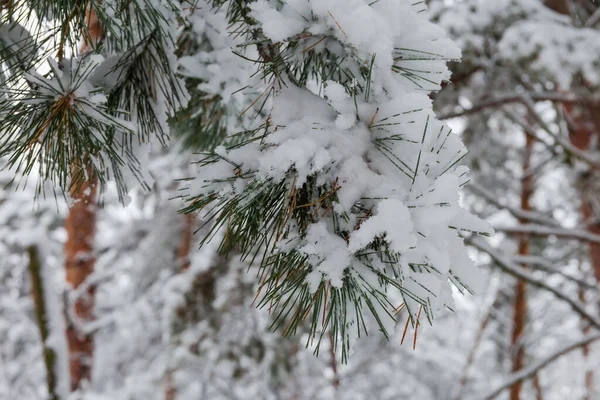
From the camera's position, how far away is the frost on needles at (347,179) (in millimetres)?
857

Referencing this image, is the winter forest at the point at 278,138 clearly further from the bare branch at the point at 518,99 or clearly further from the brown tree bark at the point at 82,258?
the brown tree bark at the point at 82,258

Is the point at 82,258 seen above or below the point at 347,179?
above

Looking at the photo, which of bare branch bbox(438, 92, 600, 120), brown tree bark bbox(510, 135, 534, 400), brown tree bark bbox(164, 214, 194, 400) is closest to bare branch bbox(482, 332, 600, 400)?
bare branch bbox(438, 92, 600, 120)

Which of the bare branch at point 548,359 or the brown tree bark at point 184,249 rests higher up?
the brown tree bark at point 184,249

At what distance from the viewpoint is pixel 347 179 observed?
894 millimetres

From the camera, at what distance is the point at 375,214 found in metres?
0.86

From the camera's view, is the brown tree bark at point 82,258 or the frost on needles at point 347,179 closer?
the frost on needles at point 347,179

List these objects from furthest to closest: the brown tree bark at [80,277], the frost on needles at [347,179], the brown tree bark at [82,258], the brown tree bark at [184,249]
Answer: the brown tree bark at [184,249] < the brown tree bark at [82,258] < the brown tree bark at [80,277] < the frost on needles at [347,179]

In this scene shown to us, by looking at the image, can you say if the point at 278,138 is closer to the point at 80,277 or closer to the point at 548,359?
the point at 548,359

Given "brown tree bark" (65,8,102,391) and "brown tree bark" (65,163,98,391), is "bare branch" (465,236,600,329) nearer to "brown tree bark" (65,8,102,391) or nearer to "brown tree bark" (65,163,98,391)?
"brown tree bark" (65,8,102,391)

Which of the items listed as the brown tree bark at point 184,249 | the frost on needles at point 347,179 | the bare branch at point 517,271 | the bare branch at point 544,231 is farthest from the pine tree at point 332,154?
the brown tree bark at point 184,249

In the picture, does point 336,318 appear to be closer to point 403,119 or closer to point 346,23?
point 403,119

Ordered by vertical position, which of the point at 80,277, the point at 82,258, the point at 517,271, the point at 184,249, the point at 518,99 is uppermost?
the point at 518,99

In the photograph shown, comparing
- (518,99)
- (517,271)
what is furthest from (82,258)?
(518,99)
